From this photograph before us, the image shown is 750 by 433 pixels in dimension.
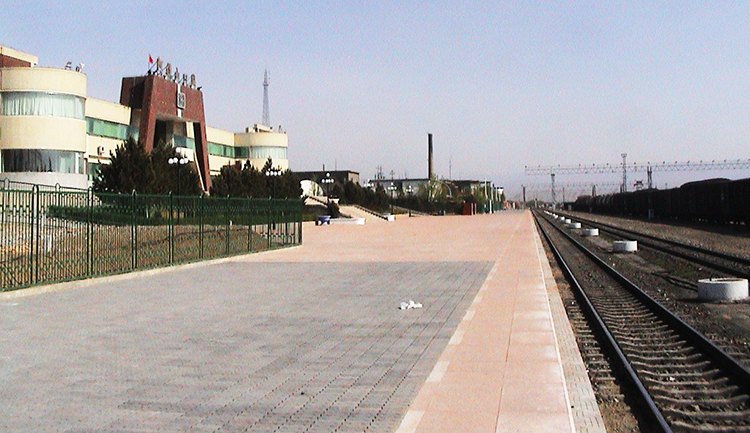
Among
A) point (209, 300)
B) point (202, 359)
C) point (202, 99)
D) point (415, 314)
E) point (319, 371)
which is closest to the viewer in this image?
point (319, 371)

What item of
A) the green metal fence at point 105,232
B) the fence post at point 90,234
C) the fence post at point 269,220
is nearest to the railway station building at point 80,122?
the fence post at point 269,220

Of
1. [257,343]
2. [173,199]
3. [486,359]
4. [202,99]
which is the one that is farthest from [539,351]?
[202,99]

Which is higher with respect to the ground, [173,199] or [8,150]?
[8,150]

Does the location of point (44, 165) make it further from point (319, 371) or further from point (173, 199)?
point (319, 371)

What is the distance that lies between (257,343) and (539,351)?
327cm

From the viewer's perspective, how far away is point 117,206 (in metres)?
16.3

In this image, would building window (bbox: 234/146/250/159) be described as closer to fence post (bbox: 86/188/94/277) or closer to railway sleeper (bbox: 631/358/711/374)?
fence post (bbox: 86/188/94/277)

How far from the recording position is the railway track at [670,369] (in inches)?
254

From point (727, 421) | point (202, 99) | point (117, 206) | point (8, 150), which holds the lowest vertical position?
point (727, 421)

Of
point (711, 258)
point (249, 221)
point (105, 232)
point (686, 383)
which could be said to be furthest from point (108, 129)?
point (686, 383)

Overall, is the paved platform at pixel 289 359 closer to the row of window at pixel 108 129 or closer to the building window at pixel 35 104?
the building window at pixel 35 104

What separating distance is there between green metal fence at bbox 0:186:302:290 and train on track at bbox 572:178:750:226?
97.0ft

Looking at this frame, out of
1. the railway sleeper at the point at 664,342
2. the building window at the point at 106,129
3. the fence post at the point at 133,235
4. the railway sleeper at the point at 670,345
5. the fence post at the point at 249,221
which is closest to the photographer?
the railway sleeper at the point at 670,345

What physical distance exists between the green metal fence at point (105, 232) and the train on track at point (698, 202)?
97.0 ft
